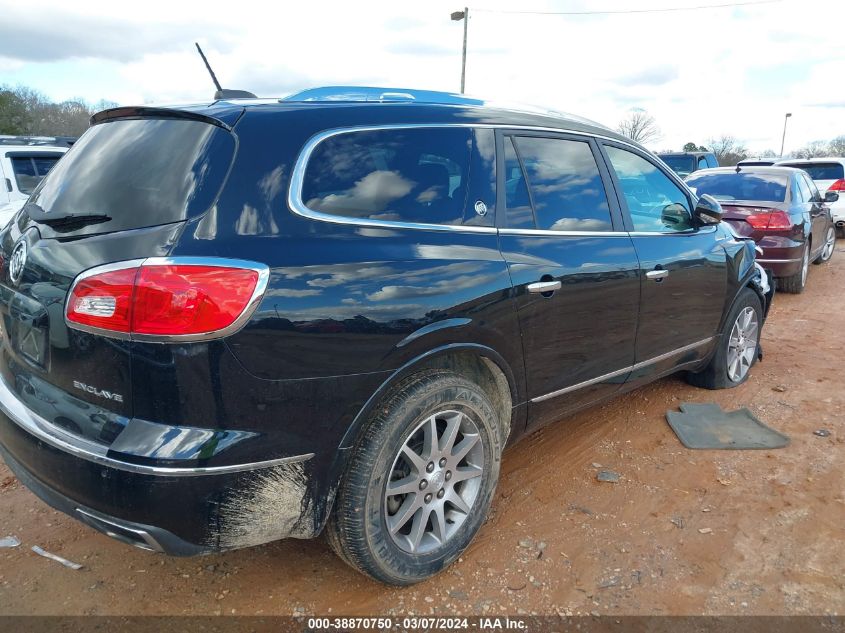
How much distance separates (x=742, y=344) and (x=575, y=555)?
275 centimetres

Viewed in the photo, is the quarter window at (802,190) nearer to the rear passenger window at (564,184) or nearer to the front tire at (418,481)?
the rear passenger window at (564,184)

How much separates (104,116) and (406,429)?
175 centimetres

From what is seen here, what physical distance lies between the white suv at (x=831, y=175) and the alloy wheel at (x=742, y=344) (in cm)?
951

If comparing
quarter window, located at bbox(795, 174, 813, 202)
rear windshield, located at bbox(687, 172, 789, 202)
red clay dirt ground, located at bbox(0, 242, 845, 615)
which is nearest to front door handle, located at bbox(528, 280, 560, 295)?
red clay dirt ground, located at bbox(0, 242, 845, 615)

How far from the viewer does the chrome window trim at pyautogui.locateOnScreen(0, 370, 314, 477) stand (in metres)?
1.89

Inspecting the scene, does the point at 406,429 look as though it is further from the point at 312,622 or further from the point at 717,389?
the point at 717,389

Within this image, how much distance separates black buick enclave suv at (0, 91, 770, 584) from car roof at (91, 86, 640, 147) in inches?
0.6

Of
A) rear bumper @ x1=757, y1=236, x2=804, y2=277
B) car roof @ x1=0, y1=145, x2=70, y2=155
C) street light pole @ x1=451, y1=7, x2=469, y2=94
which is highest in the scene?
street light pole @ x1=451, y1=7, x2=469, y2=94

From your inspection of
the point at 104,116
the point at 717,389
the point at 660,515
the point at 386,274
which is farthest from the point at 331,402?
the point at 717,389

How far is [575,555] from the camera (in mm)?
2752

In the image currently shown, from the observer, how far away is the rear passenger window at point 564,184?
2.96m

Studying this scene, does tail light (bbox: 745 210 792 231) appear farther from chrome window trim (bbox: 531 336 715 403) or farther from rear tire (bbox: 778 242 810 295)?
chrome window trim (bbox: 531 336 715 403)

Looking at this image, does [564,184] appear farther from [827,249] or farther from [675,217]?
[827,249]

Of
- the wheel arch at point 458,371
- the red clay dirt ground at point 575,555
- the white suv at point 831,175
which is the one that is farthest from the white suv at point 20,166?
the white suv at point 831,175
